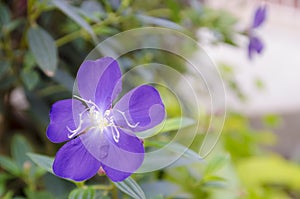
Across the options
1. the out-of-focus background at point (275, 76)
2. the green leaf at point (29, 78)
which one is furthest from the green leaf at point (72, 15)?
the out-of-focus background at point (275, 76)

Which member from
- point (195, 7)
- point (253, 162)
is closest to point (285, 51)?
point (253, 162)

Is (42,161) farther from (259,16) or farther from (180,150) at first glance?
(259,16)

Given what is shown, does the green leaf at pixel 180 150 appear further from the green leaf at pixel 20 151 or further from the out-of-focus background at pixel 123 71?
the green leaf at pixel 20 151

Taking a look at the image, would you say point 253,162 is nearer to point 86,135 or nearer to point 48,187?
point 48,187

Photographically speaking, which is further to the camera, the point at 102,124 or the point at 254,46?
the point at 254,46

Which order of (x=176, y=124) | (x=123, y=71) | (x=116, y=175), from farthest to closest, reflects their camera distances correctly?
(x=123, y=71) → (x=176, y=124) → (x=116, y=175)

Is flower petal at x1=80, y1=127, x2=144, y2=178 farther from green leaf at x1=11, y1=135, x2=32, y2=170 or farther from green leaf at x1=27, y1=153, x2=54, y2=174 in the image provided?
green leaf at x1=11, y1=135, x2=32, y2=170

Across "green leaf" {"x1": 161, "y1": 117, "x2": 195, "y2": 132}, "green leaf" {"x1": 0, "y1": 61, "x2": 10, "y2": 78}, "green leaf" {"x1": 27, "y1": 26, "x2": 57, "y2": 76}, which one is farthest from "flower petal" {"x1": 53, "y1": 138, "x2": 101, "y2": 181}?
"green leaf" {"x1": 0, "y1": 61, "x2": 10, "y2": 78}

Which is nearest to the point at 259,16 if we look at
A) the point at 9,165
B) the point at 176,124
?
the point at 176,124
